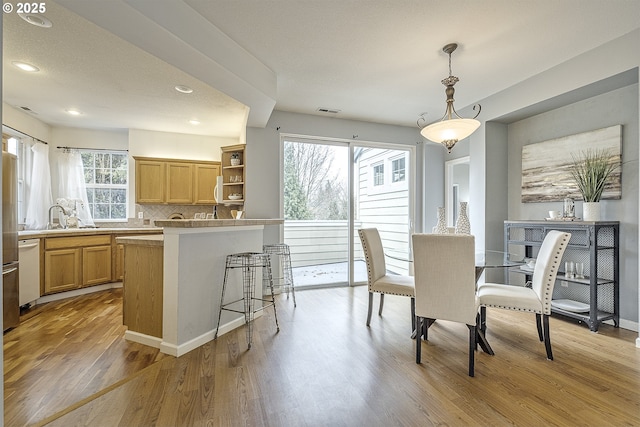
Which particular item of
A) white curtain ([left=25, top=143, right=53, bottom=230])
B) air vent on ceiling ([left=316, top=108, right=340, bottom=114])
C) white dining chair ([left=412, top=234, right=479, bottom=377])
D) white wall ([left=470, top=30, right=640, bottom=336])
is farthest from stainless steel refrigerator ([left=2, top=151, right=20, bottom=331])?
white wall ([left=470, top=30, right=640, bottom=336])

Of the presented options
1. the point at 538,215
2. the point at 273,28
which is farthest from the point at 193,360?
the point at 538,215

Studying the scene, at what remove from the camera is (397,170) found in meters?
5.38

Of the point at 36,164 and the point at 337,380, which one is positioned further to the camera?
the point at 36,164

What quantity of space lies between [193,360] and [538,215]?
4199 millimetres

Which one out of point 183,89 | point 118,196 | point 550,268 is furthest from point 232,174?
point 550,268

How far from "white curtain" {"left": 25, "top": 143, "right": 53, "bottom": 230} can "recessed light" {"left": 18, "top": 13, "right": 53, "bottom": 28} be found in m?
2.97

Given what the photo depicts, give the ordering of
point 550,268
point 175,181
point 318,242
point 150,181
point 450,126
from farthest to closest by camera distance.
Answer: point 175,181 < point 150,181 < point 318,242 < point 450,126 < point 550,268

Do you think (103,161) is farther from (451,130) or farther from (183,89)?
(451,130)

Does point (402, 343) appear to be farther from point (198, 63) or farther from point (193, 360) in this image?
point (198, 63)

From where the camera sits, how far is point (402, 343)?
270 centimetres

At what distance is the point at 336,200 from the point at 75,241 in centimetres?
378

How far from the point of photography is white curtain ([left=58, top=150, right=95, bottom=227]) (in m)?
4.93

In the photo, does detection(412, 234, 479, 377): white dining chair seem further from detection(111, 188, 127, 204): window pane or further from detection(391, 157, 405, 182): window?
detection(111, 188, 127, 204): window pane

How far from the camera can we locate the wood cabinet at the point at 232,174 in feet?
15.0
